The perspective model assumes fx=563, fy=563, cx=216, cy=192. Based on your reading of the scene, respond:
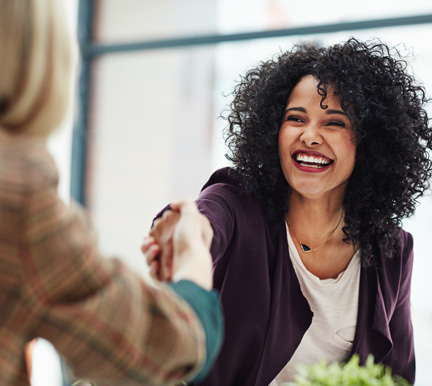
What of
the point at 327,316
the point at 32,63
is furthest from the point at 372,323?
the point at 32,63

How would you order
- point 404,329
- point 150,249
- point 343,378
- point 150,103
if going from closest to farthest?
point 343,378 → point 150,249 → point 404,329 → point 150,103

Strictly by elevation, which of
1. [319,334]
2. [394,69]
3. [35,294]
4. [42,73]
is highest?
[394,69]

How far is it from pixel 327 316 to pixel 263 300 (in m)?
0.22

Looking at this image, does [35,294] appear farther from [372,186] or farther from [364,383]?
[372,186]

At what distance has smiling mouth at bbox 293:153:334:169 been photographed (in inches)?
66.5

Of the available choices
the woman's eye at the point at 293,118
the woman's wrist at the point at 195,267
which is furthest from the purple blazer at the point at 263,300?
the woman's wrist at the point at 195,267

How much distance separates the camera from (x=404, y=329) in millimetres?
1767

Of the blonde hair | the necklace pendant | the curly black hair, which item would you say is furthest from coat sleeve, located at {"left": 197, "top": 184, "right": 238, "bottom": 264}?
the blonde hair

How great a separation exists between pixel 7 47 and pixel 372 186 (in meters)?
1.37

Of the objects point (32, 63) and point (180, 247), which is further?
point (180, 247)

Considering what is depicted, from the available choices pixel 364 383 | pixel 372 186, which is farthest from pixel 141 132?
pixel 364 383

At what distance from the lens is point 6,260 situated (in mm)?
727

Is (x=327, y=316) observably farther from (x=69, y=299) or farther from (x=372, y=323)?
(x=69, y=299)

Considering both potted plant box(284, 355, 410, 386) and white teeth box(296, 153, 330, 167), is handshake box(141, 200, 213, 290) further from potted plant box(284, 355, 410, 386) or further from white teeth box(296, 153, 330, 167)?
white teeth box(296, 153, 330, 167)
